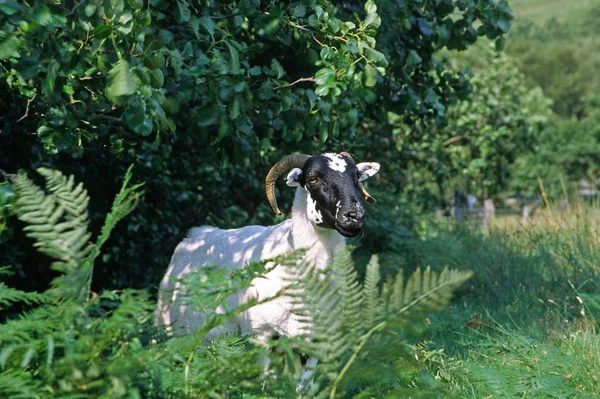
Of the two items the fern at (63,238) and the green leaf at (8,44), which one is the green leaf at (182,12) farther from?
the fern at (63,238)

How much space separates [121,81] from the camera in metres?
4.13

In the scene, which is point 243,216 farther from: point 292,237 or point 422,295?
point 422,295

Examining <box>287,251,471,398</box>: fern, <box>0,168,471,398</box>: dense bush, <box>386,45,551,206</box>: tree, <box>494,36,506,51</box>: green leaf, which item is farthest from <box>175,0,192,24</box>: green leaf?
<box>386,45,551,206</box>: tree

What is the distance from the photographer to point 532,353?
5168mm

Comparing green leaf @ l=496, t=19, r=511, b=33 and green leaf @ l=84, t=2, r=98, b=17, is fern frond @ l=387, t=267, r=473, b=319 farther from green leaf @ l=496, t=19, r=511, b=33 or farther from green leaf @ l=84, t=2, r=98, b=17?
green leaf @ l=496, t=19, r=511, b=33

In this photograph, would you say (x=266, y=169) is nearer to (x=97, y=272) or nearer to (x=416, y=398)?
(x=97, y=272)

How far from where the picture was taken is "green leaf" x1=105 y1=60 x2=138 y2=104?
4117 mm

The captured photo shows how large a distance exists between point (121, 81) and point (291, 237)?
7.10 ft

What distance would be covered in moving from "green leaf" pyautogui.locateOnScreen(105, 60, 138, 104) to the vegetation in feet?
0.05

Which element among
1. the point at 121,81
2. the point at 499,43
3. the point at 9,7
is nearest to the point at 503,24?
the point at 499,43

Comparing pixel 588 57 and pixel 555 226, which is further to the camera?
pixel 588 57

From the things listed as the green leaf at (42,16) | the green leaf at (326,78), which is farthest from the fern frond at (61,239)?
the green leaf at (326,78)

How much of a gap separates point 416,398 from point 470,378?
6.75 feet

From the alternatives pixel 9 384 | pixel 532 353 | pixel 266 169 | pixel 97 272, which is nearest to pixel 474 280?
pixel 266 169
